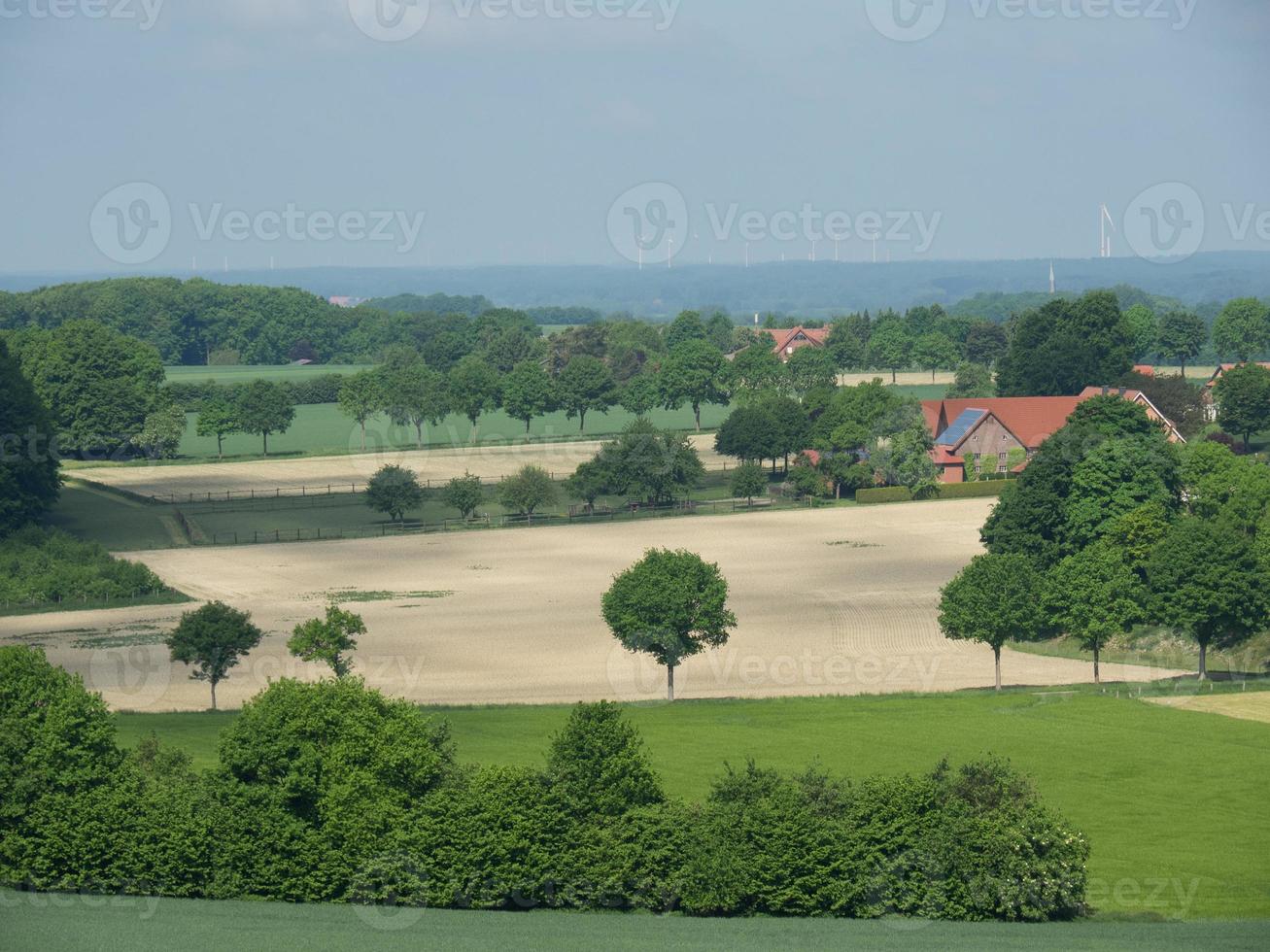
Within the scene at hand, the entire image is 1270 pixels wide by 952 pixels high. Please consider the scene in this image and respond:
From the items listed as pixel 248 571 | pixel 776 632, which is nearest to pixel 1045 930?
pixel 776 632

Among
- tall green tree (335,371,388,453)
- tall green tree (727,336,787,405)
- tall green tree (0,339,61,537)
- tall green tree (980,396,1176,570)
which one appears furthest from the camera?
tall green tree (727,336,787,405)

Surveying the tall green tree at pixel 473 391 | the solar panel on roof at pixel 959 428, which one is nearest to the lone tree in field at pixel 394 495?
the solar panel on roof at pixel 959 428

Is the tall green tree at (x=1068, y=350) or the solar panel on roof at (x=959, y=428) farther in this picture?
the tall green tree at (x=1068, y=350)

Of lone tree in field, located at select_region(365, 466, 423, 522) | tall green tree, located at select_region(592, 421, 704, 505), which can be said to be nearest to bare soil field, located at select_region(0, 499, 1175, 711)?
tall green tree, located at select_region(592, 421, 704, 505)

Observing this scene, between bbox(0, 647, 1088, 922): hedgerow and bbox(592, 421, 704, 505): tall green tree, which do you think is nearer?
bbox(0, 647, 1088, 922): hedgerow

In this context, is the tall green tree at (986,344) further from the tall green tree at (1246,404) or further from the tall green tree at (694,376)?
the tall green tree at (1246,404)

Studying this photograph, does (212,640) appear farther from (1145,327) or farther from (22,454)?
(1145,327)

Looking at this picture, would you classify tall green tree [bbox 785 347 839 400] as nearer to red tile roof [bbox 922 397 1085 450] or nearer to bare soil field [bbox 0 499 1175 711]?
red tile roof [bbox 922 397 1085 450]
